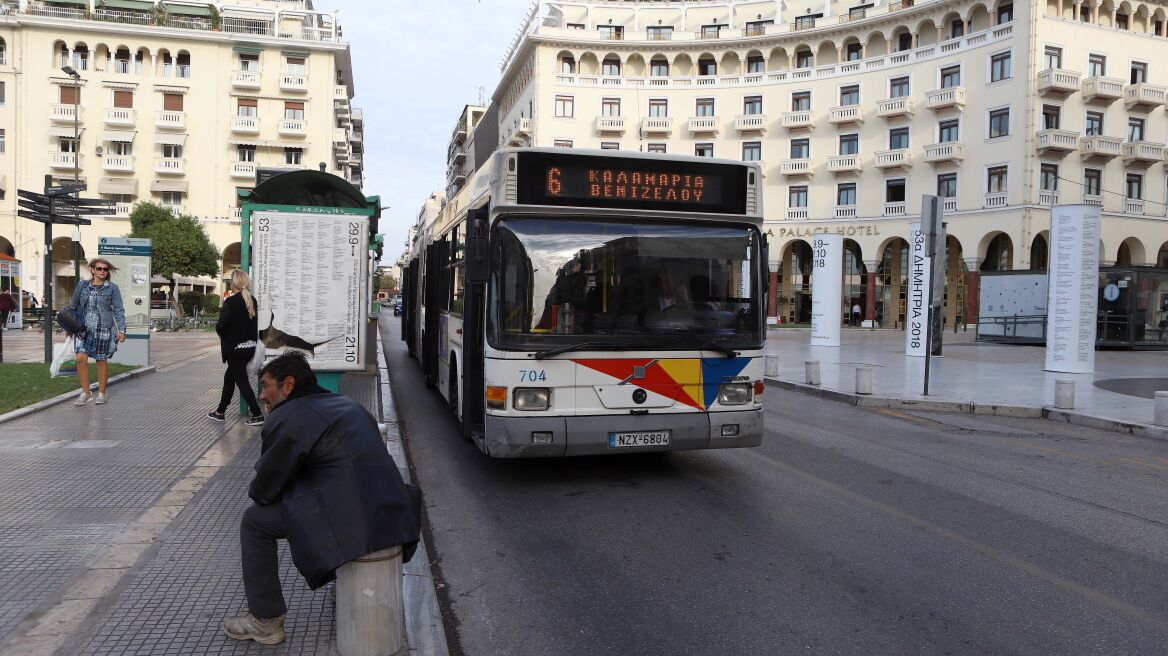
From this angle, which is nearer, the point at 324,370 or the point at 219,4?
the point at 324,370

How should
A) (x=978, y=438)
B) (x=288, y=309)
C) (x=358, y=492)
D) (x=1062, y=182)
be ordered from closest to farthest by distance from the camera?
(x=358, y=492) < (x=288, y=309) < (x=978, y=438) < (x=1062, y=182)

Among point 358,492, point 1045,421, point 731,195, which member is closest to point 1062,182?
point 1045,421

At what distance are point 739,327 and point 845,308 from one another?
157ft

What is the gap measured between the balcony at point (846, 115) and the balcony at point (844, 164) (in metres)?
2.05

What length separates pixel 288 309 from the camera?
28.8 feet

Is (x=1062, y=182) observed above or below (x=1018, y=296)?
above

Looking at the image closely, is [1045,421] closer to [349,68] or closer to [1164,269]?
[1164,269]

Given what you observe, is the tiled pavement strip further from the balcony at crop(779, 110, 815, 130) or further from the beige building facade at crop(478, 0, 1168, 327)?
the balcony at crop(779, 110, 815, 130)

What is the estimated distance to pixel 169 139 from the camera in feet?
171

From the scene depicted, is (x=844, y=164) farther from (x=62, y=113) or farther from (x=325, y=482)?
(x=325, y=482)

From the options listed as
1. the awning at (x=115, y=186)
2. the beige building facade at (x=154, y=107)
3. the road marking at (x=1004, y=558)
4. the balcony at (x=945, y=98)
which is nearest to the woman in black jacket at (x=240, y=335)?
the road marking at (x=1004, y=558)

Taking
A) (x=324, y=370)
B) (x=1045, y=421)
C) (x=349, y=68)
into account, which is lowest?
(x=1045, y=421)

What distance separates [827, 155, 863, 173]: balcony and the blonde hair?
143ft

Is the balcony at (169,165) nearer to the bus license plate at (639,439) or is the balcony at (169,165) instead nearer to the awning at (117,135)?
the awning at (117,135)
